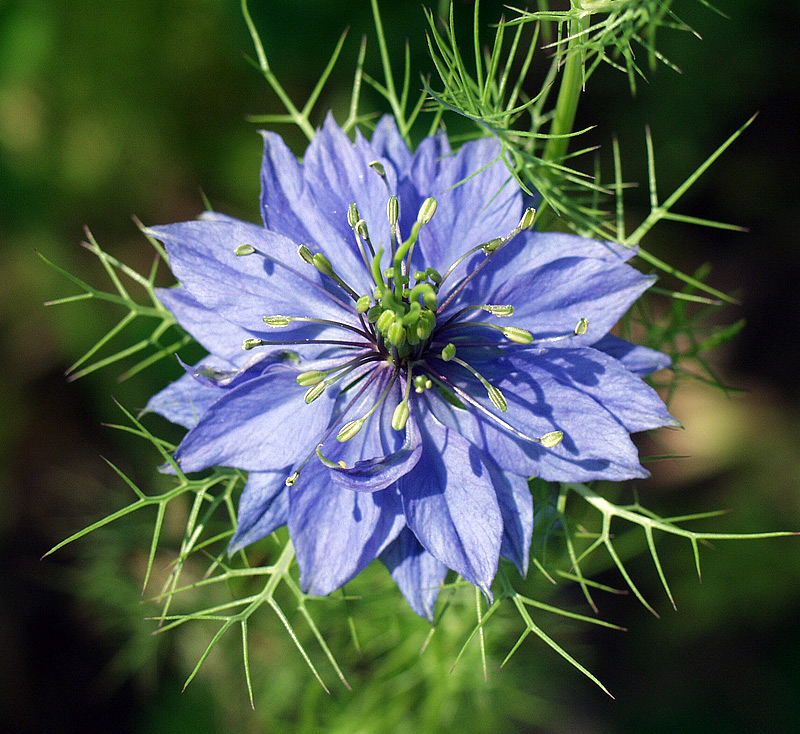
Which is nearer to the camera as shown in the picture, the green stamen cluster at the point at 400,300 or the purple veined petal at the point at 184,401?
the green stamen cluster at the point at 400,300

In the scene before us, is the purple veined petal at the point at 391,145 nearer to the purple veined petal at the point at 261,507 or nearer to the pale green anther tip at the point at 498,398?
the pale green anther tip at the point at 498,398

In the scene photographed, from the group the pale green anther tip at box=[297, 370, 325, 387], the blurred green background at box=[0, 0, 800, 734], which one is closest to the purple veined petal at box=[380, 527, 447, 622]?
the pale green anther tip at box=[297, 370, 325, 387]

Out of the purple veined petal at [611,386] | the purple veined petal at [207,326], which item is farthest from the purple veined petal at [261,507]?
the purple veined petal at [611,386]

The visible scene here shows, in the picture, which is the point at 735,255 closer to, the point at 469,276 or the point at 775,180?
the point at 775,180

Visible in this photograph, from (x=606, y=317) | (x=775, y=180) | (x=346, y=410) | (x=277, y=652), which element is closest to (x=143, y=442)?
(x=277, y=652)

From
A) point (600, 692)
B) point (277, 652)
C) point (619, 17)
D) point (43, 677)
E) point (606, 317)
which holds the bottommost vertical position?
point (600, 692)

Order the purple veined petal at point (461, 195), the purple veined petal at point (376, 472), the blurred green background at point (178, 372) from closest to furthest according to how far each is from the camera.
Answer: the purple veined petal at point (376, 472) < the purple veined petal at point (461, 195) < the blurred green background at point (178, 372)

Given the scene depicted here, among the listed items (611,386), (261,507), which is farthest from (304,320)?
(611,386)

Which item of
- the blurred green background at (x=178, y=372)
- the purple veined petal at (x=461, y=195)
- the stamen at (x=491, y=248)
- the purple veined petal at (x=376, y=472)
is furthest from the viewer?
the blurred green background at (x=178, y=372)
